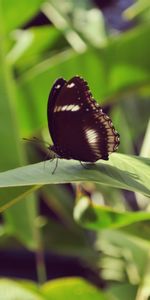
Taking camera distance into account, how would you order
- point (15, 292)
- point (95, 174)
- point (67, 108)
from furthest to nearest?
point (15, 292) → point (67, 108) → point (95, 174)

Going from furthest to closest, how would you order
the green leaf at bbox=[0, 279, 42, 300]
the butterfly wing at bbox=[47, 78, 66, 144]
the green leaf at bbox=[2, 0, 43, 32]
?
the green leaf at bbox=[2, 0, 43, 32] → the green leaf at bbox=[0, 279, 42, 300] → the butterfly wing at bbox=[47, 78, 66, 144]

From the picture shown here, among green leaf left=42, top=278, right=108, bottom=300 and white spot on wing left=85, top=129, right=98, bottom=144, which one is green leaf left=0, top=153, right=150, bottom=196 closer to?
white spot on wing left=85, top=129, right=98, bottom=144

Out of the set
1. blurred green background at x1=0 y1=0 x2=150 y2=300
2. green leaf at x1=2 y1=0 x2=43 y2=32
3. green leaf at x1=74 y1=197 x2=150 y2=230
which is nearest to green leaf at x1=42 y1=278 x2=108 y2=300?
blurred green background at x1=0 y1=0 x2=150 y2=300

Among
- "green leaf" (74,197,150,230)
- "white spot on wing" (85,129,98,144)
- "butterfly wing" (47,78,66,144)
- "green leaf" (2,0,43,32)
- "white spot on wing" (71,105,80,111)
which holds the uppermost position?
"green leaf" (2,0,43,32)

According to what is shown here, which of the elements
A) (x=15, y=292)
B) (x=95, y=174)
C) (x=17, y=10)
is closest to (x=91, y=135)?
(x=95, y=174)

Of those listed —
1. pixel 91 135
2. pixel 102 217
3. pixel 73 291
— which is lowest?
pixel 73 291

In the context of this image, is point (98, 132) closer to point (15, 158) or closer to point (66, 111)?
point (66, 111)

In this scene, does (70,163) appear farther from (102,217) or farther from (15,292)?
(15,292)

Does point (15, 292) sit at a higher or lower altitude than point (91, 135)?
lower
